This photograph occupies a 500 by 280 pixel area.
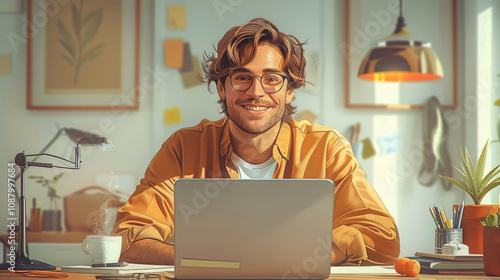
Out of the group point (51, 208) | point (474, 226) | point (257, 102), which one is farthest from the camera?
point (51, 208)

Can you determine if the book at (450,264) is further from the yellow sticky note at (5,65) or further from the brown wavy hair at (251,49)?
the yellow sticky note at (5,65)

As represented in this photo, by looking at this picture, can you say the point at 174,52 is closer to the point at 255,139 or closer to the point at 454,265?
the point at 255,139

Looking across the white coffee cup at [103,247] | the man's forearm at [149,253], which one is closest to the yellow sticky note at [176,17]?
the man's forearm at [149,253]

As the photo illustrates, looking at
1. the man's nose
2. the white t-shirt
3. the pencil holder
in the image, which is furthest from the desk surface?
the man's nose

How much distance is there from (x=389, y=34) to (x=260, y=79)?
179 cm

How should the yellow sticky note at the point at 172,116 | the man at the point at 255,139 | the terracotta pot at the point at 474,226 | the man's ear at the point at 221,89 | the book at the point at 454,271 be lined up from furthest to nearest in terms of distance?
the yellow sticky note at the point at 172,116
the man's ear at the point at 221,89
the man at the point at 255,139
the terracotta pot at the point at 474,226
the book at the point at 454,271

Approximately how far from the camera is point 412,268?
4.58 feet

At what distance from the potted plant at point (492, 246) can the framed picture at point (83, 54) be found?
253 centimetres

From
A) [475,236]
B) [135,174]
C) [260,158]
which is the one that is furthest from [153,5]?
[475,236]

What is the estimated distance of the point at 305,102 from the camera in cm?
361

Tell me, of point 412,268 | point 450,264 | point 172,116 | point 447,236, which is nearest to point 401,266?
point 412,268

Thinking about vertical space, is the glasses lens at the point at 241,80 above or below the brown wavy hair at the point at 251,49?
below

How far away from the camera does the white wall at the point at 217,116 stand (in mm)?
3564

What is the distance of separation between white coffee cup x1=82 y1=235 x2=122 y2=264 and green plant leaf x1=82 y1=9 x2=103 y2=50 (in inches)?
92.9
